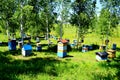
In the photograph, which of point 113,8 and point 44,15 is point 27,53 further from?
point 113,8

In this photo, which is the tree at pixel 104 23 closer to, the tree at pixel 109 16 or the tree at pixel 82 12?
the tree at pixel 109 16

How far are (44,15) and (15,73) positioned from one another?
2463 cm

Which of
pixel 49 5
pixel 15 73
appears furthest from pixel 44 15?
pixel 15 73

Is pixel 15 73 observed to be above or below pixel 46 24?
below

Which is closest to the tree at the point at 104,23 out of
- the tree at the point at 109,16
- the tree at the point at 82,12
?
the tree at the point at 109,16

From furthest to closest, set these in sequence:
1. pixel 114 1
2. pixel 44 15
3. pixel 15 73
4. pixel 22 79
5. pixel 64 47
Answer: pixel 44 15
pixel 114 1
pixel 64 47
pixel 15 73
pixel 22 79

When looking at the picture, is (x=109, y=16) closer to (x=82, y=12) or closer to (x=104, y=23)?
(x=104, y=23)

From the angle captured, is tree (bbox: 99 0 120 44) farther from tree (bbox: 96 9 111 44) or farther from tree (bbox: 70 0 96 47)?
tree (bbox: 70 0 96 47)

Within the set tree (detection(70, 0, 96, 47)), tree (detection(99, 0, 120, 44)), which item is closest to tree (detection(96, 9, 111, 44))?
tree (detection(99, 0, 120, 44))

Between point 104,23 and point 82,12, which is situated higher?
point 82,12

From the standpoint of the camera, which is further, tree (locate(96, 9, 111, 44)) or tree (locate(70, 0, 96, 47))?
tree (locate(96, 9, 111, 44))

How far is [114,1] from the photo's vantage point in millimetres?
36688

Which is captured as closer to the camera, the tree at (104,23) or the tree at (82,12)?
the tree at (82,12)

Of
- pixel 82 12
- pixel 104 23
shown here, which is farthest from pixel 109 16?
pixel 82 12
